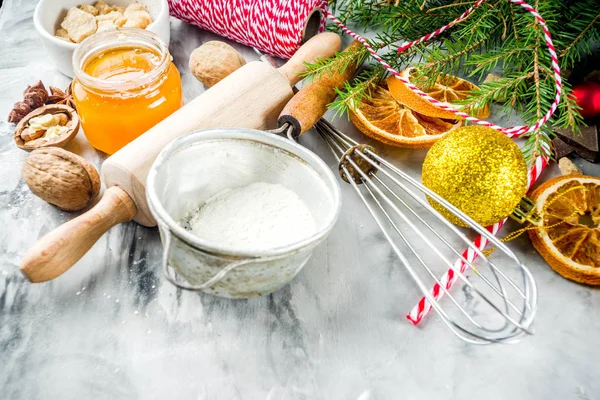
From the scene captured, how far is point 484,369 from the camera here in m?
0.50

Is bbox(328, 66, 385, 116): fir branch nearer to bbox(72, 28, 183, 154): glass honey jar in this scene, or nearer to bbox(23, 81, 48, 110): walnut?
bbox(72, 28, 183, 154): glass honey jar

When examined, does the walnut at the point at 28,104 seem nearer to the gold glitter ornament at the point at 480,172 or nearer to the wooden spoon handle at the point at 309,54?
the wooden spoon handle at the point at 309,54

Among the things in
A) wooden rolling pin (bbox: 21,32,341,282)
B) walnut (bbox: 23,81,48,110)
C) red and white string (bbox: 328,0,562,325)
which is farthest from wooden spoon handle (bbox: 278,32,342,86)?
walnut (bbox: 23,81,48,110)

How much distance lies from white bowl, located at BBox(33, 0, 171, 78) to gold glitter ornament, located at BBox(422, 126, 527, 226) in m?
0.43

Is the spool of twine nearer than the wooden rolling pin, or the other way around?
the wooden rolling pin

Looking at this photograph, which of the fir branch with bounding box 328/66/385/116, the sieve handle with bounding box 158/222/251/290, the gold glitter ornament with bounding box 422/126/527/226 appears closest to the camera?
the sieve handle with bounding box 158/222/251/290

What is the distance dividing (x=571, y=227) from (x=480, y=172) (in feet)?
0.48

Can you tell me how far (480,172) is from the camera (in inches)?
19.9

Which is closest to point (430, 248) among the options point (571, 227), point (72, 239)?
point (571, 227)

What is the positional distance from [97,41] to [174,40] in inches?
9.6

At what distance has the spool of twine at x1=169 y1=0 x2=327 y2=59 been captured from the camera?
0.71 m

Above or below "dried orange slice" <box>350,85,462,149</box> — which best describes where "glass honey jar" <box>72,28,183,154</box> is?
below

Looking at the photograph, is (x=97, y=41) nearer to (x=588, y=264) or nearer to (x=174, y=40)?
(x=174, y=40)

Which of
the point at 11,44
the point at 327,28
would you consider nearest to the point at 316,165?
the point at 327,28
